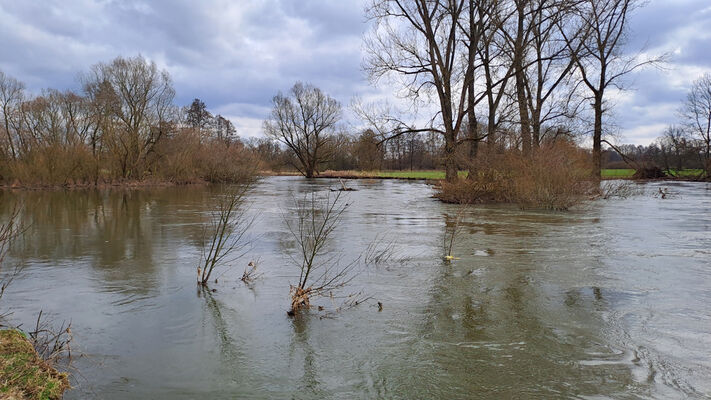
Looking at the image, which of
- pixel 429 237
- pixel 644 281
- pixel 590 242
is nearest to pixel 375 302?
pixel 644 281

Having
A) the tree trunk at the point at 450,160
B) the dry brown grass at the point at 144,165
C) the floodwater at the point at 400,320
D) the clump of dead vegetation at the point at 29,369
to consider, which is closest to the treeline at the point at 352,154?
the tree trunk at the point at 450,160

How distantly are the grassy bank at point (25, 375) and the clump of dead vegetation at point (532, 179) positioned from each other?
15.5m

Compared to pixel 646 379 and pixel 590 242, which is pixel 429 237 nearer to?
pixel 590 242

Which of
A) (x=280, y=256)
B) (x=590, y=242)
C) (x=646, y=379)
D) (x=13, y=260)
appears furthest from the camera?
(x=590, y=242)

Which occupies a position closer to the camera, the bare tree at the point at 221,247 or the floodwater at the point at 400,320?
the floodwater at the point at 400,320

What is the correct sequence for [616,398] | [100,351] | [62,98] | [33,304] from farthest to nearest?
[62,98]
[33,304]
[100,351]
[616,398]

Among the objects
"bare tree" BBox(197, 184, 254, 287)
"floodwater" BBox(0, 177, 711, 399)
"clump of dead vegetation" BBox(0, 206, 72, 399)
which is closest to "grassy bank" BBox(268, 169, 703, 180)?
"bare tree" BBox(197, 184, 254, 287)

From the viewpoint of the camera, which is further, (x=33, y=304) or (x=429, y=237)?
(x=429, y=237)

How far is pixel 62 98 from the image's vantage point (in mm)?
40719

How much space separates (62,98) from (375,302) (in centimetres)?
4486

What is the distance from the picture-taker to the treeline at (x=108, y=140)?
3039 cm

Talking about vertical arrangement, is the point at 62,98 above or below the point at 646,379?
above

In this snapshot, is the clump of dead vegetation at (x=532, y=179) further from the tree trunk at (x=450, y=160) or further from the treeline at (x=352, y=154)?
the treeline at (x=352, y=154)

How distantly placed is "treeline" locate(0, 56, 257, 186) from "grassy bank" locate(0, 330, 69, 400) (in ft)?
102
